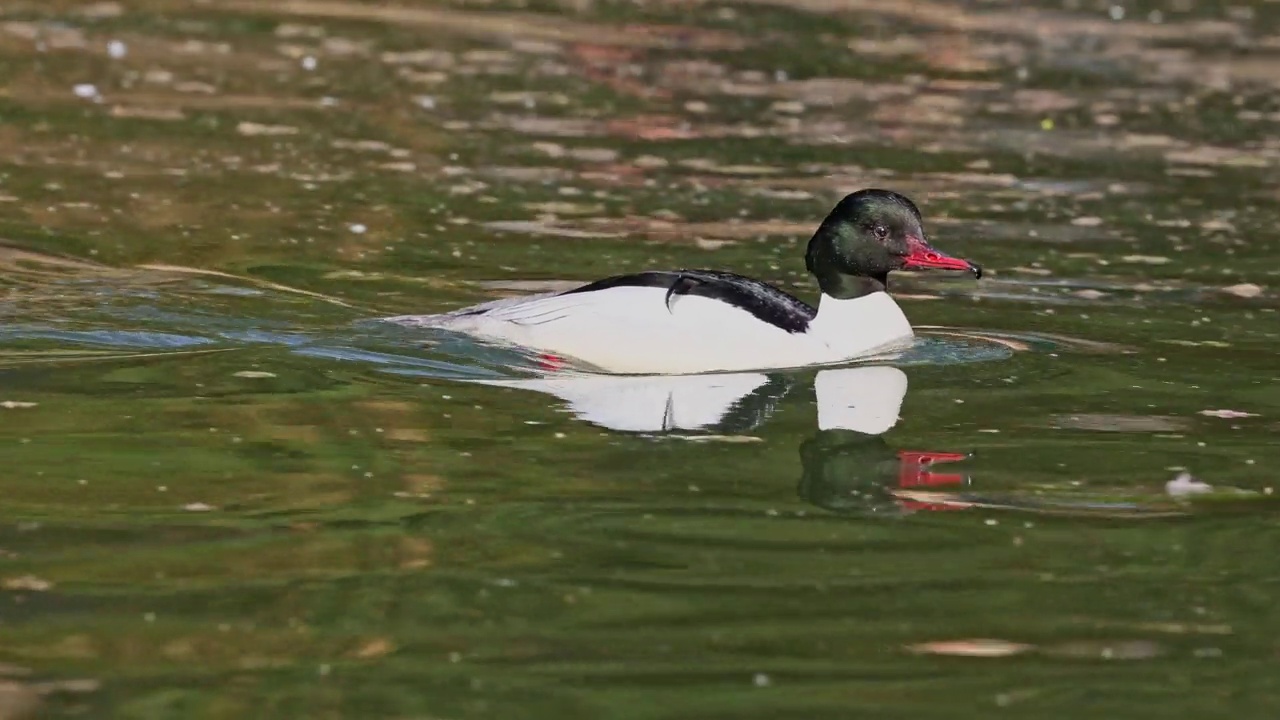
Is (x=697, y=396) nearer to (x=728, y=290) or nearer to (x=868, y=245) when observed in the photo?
(x=728, y=290)

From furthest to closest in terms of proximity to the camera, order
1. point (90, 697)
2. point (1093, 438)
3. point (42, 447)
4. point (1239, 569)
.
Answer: point (1093, 438)
point (42, 447)
point (1239, 569)
point (90, 697)

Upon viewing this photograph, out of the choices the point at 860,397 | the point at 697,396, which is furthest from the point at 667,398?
the point at 860,397

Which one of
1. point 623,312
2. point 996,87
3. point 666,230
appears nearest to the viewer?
point 623,312

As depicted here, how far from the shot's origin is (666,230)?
1434 cm

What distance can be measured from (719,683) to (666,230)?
833 centimetres

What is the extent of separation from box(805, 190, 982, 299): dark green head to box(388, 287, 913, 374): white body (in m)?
0.29

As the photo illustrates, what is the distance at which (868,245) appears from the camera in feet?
35.9

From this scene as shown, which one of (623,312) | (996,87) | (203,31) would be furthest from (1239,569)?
(203,31)

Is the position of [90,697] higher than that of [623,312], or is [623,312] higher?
[623,312]

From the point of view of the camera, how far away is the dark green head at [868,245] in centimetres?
1084

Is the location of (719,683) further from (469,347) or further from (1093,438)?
(469,347)

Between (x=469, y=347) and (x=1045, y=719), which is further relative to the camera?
(x=469, y=347)

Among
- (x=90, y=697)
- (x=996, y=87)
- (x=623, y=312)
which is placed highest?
(x=996, y=87)

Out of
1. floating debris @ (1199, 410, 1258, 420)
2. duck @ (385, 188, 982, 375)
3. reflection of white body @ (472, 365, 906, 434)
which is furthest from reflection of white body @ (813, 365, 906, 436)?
floating debris @ (1199, 410, 1258, 420)
